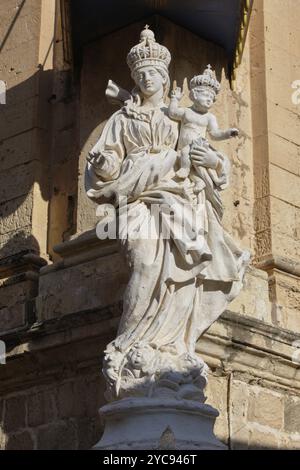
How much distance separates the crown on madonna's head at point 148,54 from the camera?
7727 millimetres

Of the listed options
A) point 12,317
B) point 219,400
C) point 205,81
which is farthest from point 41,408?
point 205,81

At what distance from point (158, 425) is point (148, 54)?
212 centimetres

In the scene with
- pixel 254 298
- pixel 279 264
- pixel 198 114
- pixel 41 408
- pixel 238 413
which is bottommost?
pixel 238 413

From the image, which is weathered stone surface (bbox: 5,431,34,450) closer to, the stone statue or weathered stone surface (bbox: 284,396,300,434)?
weathered stone surface (bbox: 284,396,300,434)

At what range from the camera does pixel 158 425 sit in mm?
6922

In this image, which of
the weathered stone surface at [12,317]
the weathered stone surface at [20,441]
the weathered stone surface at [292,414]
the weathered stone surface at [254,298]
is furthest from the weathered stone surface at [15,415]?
the weathered stone surface at [292,414]

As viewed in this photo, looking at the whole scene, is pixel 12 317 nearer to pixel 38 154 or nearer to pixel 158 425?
pixel 38 154

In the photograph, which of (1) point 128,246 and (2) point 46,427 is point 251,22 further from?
(2) point 46,427

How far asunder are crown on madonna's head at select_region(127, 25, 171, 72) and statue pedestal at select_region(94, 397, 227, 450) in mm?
1936

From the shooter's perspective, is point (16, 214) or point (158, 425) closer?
point (158, 425)

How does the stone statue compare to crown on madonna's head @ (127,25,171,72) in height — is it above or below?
below

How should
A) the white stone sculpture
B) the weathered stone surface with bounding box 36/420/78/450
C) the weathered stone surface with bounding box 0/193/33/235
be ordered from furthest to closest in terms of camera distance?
the weathered stone surface with bounding box 0/193/33/235 → the weathered stone surface with bounding box 36/420/78/450 → the white stone sculpture

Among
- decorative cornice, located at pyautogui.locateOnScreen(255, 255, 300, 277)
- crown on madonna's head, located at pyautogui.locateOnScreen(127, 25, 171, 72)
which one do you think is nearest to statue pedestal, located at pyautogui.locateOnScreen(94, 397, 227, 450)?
decorative cornice, located at pyautogui.locateOnScreen(255, 255, 300, 277)

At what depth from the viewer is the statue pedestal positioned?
6.88 metres
